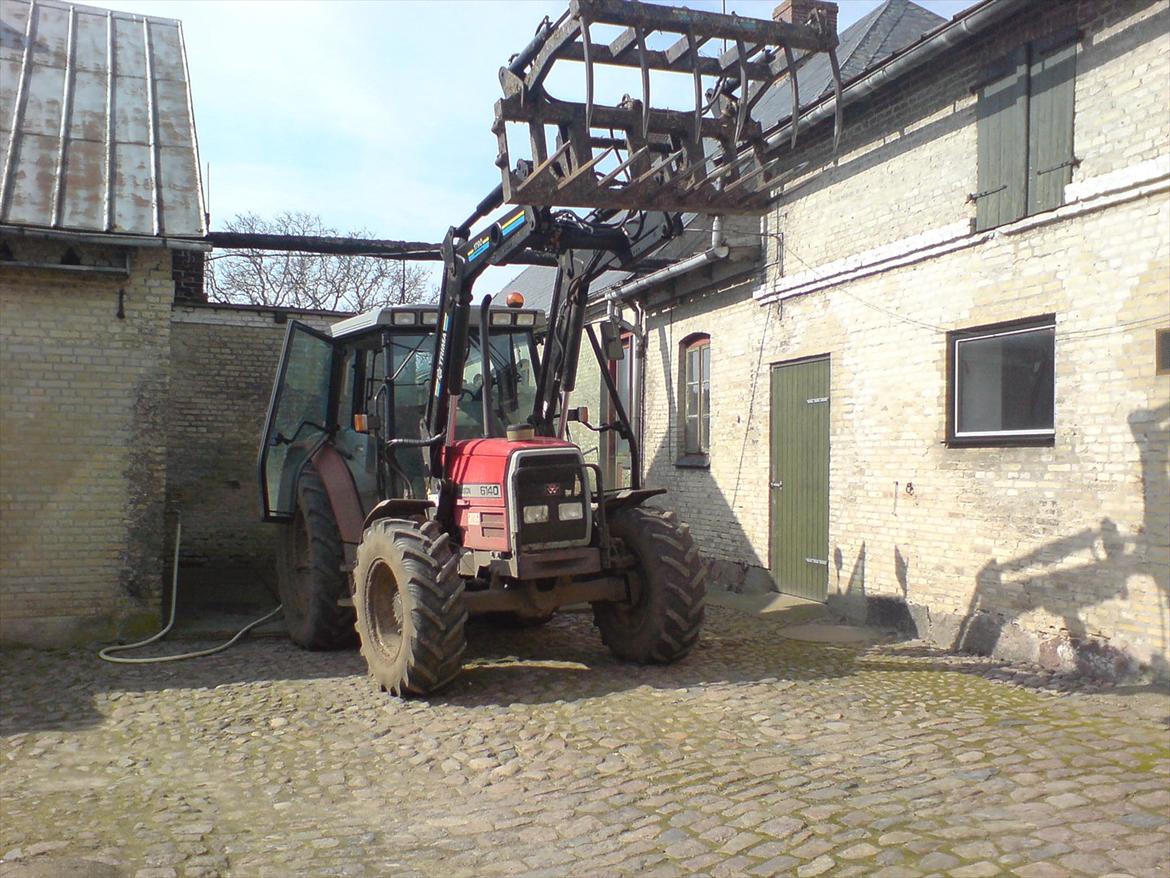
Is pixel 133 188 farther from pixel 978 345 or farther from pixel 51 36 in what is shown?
pixel 978 345

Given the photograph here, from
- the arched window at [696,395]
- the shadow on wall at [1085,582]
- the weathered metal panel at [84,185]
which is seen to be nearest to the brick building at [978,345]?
the shadow on wall at [1085,582]

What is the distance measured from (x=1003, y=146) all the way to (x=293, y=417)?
5.89 meters

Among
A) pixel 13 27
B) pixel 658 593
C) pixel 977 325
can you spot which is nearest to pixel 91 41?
pixel 13 27

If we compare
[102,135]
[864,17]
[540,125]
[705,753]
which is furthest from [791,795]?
[864,17]

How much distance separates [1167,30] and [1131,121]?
517mm

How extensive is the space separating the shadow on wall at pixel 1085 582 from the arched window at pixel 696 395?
4634 mm

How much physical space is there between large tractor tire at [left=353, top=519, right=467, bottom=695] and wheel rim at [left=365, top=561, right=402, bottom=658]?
0.04 ft

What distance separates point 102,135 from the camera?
949cm

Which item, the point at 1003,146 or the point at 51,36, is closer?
the point at 1003,146

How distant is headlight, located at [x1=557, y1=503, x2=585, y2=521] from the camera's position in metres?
6.28

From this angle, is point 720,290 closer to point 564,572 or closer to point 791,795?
point 564,572

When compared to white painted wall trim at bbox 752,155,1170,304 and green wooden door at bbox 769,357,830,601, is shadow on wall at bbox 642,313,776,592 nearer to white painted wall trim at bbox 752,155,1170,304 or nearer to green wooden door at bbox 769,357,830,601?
green wooden door at bbox 769,357,830,601

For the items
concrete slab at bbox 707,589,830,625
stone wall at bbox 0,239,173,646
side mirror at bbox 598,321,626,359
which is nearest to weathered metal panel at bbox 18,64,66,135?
stone wall at bbox 0,239,173,646

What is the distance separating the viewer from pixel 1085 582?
6234 mm
